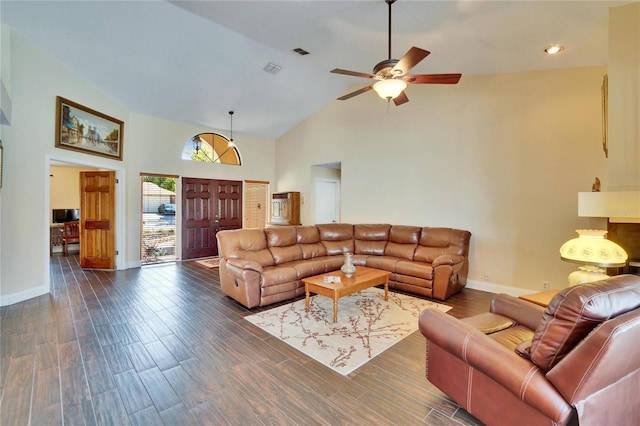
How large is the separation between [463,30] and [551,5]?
0.79 meters

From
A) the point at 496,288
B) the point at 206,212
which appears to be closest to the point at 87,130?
the point at 206,212

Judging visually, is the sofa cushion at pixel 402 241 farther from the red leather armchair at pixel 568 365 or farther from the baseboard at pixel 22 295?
the baseboard at pixel 22 295

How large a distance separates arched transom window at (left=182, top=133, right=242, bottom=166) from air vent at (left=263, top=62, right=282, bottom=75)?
213 centimetres

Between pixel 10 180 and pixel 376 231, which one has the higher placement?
pixel 10 180

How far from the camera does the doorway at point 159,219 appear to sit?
7.26 meters

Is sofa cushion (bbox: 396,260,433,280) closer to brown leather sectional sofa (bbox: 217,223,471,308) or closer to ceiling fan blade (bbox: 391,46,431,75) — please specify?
brown leather sectional sofa (bbox: 217,223,471,308)

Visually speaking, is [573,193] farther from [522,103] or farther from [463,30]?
[463,30]

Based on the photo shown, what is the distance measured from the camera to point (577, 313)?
1.30m

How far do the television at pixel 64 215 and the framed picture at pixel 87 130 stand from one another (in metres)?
3.62

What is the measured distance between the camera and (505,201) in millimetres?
4426

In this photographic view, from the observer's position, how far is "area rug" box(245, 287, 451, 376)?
262 centimetres

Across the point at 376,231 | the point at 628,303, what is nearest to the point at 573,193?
the point at 376,231

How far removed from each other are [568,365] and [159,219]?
27.2ft

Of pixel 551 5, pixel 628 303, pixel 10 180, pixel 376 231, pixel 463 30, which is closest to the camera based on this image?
pixel 628 303
